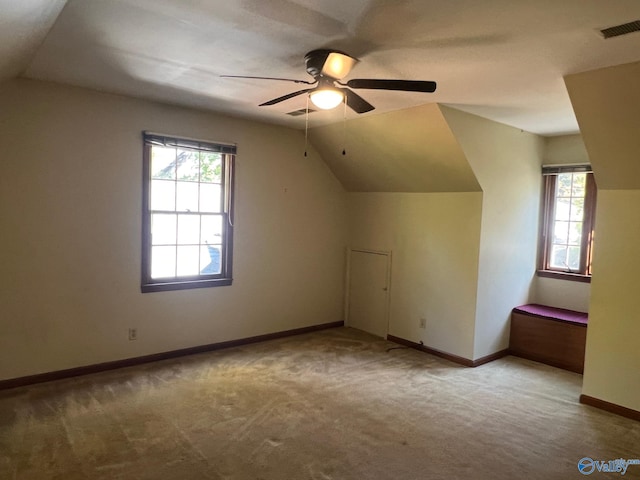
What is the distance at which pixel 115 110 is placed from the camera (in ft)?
12.5

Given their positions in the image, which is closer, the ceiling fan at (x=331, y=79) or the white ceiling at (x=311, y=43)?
the white ceiling at (x=311, y=43)

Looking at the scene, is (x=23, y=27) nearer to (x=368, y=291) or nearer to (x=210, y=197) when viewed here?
(x=210, y=197)

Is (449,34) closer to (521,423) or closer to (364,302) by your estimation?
(521,423)

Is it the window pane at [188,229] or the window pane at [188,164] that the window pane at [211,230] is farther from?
the window pane at [188,164]

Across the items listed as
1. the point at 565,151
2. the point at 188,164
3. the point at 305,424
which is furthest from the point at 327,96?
the point at 565,151

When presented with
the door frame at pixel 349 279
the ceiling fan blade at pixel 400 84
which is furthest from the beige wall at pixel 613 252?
the door frame at pixel 349 279

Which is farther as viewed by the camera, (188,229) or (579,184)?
(579,184)

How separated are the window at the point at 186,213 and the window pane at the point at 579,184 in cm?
390

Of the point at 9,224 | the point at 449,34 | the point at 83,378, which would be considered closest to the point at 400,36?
the point at 449,34

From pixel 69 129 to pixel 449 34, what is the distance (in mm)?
3137

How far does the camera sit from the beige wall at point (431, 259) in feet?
14.4

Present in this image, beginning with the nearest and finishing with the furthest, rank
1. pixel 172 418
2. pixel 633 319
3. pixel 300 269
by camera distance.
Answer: pixel 172 418
pixel 633 319
pixel 300 269

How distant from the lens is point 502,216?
4.52m

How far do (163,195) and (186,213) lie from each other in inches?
11.3
